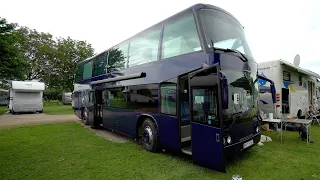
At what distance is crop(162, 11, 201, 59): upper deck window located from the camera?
432 centimetres

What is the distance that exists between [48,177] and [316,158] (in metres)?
6.41

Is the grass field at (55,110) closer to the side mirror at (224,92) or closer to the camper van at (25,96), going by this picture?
the camper van at (25,96)

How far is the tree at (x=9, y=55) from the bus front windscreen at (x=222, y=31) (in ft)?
53.3

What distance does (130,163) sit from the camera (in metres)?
4.64

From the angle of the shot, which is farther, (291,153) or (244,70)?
(291,153)

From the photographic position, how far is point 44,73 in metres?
27.0

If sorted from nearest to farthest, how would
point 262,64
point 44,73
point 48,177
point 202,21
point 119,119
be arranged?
point 48,177, point 202,21, point 119,119, point 262,64, point 44,73

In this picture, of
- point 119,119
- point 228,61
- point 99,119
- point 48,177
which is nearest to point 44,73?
point 99,119

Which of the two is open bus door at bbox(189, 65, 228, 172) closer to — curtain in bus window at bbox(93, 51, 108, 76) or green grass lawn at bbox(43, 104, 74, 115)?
curtain in bus window at bbox(93, 51, 108, 76)

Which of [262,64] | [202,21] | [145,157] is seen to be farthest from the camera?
[262,64]

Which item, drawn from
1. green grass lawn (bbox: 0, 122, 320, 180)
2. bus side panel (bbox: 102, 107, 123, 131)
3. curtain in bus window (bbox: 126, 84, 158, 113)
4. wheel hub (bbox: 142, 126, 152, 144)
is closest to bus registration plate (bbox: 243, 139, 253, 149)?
green grass lawn (bbox: 0, 122, 320, 180)

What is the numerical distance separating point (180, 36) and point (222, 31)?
99 centimetres

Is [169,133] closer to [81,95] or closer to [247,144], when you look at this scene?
[247,144]

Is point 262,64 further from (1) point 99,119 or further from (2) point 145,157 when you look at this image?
(1) point 99,119
